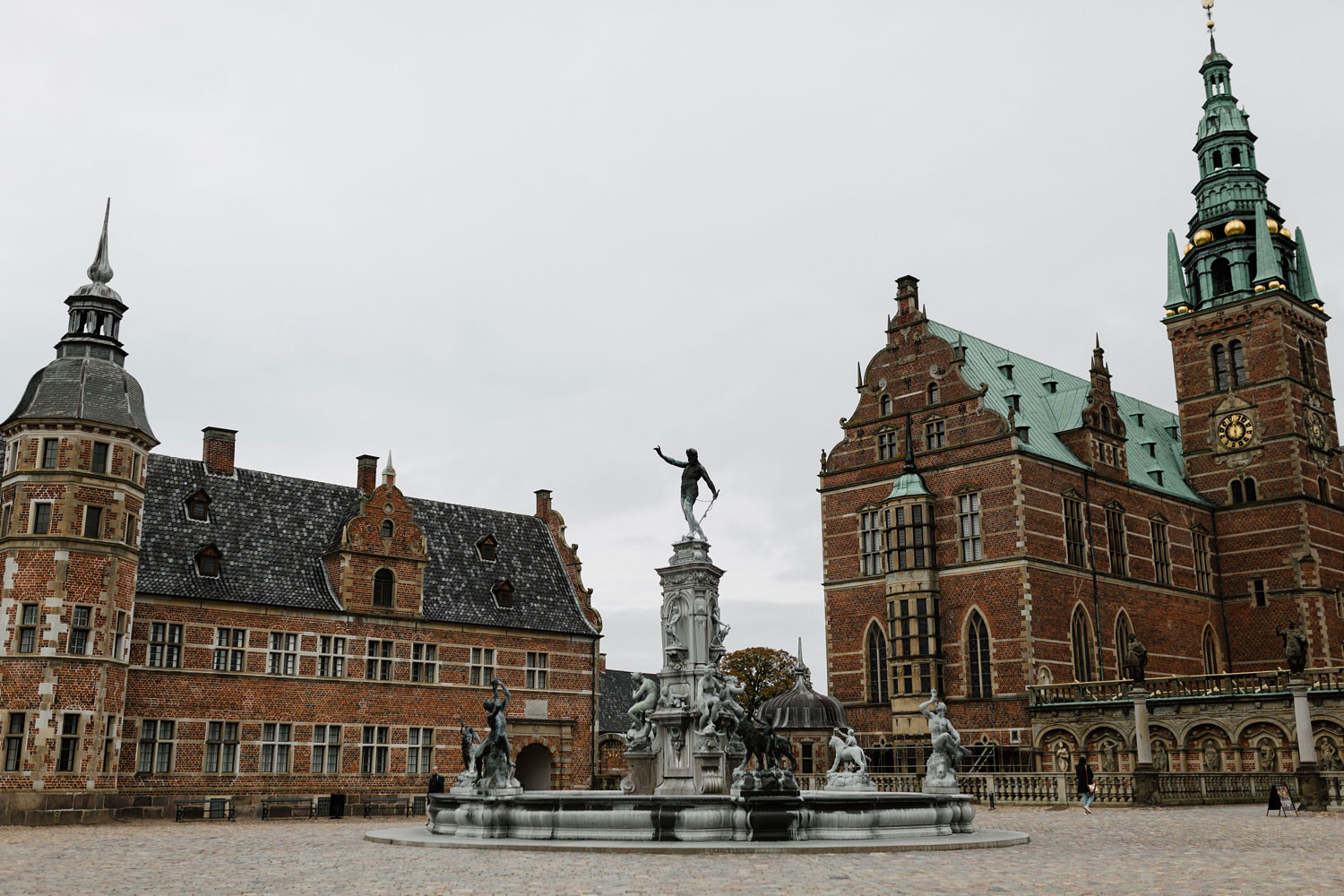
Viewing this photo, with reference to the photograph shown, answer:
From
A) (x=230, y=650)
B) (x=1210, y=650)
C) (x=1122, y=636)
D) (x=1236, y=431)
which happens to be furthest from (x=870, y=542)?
(x=230, y=650)

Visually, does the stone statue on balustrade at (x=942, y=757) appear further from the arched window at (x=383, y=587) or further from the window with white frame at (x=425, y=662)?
the arched window at (x=383, y=587)

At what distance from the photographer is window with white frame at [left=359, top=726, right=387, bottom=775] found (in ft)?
127

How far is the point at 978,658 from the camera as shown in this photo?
43719mm

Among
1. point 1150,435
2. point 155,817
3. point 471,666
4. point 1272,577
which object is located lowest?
point 155,817

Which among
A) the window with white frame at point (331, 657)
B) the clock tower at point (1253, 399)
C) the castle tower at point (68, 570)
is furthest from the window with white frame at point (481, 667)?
the clock tower at point (1253, 399)

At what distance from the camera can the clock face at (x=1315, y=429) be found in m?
53.4

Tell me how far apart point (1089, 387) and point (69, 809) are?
3918 centimetres

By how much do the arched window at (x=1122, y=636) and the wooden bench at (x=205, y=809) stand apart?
3174 centimetres

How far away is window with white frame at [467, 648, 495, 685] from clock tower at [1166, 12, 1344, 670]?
105 feet

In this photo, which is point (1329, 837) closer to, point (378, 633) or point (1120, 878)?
point (1120, 878)

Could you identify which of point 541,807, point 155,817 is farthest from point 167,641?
point 541,807

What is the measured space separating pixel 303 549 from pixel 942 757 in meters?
23.1

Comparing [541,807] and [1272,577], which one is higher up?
[1272,577]

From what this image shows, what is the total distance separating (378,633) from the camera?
40.1 metres
